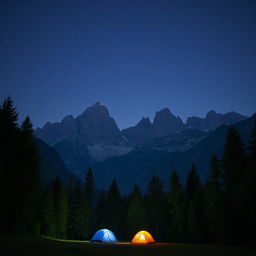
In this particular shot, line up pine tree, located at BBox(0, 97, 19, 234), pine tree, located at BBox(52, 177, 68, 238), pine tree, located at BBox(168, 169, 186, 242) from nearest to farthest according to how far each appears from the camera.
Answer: pine tree, located at BBox(0, 97, 19, 234), pine tree, located at BBox(168, 169, 186, 242), pine tree, located at BBox(52, 177, 68, 238)

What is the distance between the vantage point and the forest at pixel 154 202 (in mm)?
31328

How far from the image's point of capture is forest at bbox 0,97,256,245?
31328 millimetres

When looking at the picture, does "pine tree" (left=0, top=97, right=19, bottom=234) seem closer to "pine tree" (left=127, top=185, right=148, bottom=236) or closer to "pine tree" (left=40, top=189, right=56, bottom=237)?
"pine tree" (left=40, top=189, right=56, bottom=237)

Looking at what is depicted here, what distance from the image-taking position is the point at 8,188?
1214 inches

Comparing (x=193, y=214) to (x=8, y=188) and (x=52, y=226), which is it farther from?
(x=8, y=188)

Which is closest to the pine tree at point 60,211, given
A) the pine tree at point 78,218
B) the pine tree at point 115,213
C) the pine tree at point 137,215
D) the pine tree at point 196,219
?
the pine tree at point 78,218

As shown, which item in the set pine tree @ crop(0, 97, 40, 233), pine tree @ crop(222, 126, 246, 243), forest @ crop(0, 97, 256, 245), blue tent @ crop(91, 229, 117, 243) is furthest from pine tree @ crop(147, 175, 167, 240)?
pine tree @ crop(0, 97, 40, 233)

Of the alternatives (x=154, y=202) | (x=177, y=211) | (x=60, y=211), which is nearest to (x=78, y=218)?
(x=60, y=211)

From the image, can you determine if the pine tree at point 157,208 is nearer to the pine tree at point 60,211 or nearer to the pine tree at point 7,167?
the pine tree at point 60,211

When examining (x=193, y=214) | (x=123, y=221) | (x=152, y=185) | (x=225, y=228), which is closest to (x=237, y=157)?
(x=225, y=228)

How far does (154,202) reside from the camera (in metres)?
70.5

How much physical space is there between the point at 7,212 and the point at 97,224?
60.7 m

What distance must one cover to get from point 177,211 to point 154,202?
12.3 meters

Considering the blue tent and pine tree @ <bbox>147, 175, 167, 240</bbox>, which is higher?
pine tree @ <bbox>147, 175, 167, 240</bbox>
